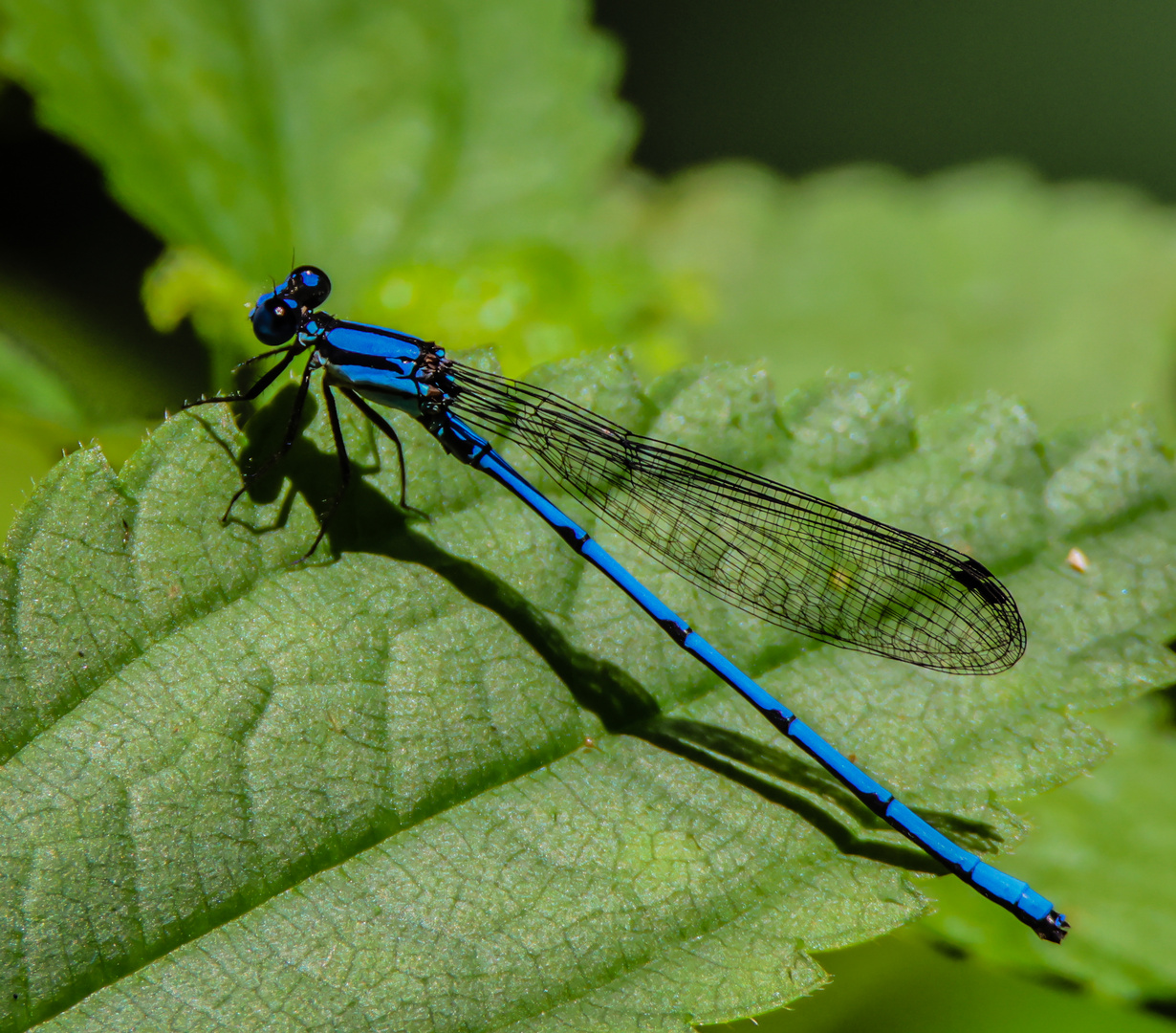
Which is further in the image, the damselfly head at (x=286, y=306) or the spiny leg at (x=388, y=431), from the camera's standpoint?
the damselfly head at (x=286, y=306)

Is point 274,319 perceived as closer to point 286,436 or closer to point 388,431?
point 388,431

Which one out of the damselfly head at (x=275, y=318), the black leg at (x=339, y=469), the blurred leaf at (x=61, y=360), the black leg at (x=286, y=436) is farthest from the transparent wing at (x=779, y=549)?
the blurred leaf at (x=61, y=360)

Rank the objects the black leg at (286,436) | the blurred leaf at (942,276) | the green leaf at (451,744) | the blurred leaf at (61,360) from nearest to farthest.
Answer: the green leaf at (451,744), the black leg at (286,436), the blurred leaf at (61,360), the blurred leaf at (942,276)

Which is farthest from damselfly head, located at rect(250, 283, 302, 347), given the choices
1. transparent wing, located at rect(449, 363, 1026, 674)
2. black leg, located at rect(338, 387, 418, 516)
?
transparent wing, located at rect(449, 363, 1026, 674)

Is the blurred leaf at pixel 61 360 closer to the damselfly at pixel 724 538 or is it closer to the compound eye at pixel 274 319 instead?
the compound eye at pixel 274 319

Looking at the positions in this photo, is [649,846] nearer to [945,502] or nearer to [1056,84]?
[945,502]

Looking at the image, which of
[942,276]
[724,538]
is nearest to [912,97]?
[942,276]

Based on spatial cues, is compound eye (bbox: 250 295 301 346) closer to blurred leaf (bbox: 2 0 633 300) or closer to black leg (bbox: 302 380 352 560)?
black leg (bbox: 302 380 352 560)
